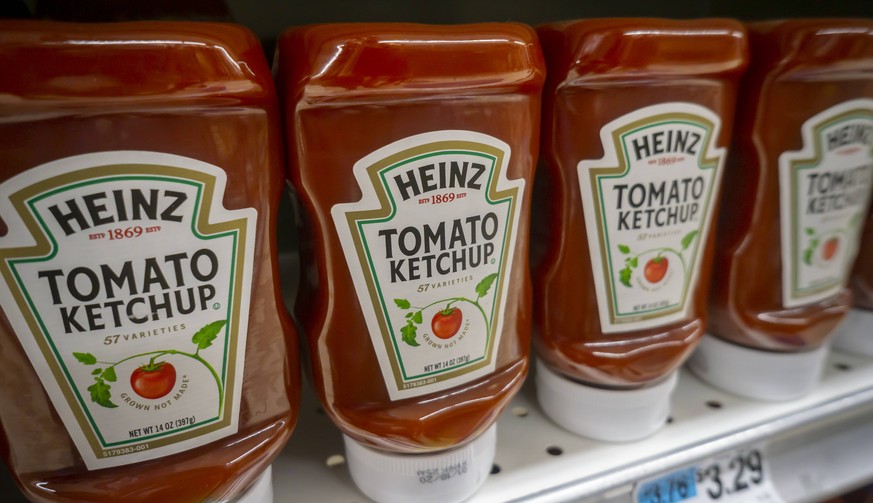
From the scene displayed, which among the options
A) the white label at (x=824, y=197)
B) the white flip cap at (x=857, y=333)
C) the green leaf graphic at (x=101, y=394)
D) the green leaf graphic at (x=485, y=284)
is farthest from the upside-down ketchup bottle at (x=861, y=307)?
the green leaf graphic at (x=101, y=394)

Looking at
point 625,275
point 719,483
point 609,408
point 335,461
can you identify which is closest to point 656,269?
point 625,275

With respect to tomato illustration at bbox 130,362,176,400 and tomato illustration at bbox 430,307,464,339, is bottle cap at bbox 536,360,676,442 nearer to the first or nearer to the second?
tomato illustration at bbox 430,307,464,339

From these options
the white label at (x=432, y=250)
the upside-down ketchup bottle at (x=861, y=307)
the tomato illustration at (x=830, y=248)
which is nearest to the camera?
the white label at (x=432, y=250)

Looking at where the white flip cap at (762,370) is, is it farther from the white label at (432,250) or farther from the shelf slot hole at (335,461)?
the shelf slot hole at (335,461)

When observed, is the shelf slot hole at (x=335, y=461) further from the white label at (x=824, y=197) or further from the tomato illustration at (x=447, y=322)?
the white label at (x=824, y=197)

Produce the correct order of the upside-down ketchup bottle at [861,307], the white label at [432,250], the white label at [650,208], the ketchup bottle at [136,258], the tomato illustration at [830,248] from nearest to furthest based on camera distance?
the ketchup bottle at [136,258] < the white label at [432,250] < the white label at [650,208] < the tomato illustration at [830,248] < the upside-down ketchup bottle at [861,307]

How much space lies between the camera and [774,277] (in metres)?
0.80

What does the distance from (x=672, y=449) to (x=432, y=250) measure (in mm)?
425

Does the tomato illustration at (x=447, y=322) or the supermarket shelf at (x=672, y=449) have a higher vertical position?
the tomato illustration at (x=447, y=322)

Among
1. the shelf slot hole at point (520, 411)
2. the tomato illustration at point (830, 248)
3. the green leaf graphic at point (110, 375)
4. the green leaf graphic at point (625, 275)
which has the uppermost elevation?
the green leaf graphic at point (110, 375)

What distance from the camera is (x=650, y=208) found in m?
0.69

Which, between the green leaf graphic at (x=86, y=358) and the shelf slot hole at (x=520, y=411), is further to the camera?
the shelf slot hole at (x=520, y=411)

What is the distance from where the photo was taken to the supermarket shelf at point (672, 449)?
70cm

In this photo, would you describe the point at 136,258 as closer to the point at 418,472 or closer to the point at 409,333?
the point at 409,333
